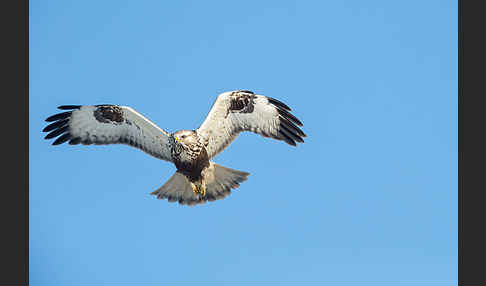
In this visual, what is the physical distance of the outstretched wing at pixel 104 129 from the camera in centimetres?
1111

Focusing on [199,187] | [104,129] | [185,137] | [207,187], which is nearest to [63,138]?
[104,129]

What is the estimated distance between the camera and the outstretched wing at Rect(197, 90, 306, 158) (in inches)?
424

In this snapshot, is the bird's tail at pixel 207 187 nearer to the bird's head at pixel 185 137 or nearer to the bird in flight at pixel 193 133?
the bird in flight at pixel 193 133

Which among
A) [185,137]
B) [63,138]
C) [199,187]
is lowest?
[199,187]

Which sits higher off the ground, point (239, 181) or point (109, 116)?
point (109, 116)

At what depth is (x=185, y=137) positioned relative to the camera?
10.5m

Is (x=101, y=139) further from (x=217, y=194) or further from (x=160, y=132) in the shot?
(x=217, y=194)

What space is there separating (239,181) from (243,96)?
1791 millimetres

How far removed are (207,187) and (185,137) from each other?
1.44 meters

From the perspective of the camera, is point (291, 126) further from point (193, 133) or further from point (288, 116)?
point (193, 133)

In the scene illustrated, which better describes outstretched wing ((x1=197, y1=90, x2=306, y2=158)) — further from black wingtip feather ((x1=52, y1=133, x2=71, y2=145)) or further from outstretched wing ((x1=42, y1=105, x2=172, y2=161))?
black wingtip feather ((x1=52, y1=133, x2=71, y2=145))

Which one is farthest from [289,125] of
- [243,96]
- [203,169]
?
[203,169]

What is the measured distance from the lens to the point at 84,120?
11.2m

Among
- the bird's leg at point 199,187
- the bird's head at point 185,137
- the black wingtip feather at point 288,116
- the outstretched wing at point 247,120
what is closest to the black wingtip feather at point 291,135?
the outstretched wing at point 247,120
